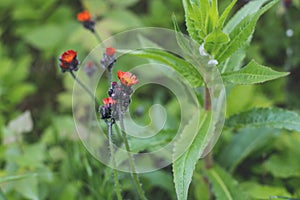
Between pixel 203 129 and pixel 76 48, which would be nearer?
pixel 203 129

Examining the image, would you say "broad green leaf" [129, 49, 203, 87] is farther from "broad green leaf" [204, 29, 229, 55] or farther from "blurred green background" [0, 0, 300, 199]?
"blurred green background" [0, 0, 300, 199]

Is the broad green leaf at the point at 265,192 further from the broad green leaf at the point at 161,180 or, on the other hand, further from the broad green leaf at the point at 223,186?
the broad green leaf at the point at 161,180

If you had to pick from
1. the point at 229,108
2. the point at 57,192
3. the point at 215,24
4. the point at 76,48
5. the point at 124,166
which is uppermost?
the point at 76,48

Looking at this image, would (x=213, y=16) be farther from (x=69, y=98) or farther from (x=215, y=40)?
(x=69, y=98)

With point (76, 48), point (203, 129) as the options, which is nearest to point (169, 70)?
point (203, 129)

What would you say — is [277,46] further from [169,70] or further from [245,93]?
[169,70]

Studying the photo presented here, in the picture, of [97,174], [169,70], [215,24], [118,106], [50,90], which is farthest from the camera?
[50,90]

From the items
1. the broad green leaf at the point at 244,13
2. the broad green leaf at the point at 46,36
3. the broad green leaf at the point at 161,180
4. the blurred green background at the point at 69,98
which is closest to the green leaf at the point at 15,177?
the blurred green background at the point at 69,98
